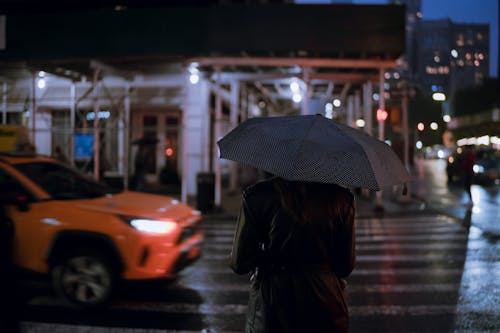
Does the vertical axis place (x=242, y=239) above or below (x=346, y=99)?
below

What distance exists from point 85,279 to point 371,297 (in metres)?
3.55

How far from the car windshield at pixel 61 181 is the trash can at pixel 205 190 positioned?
26.5 ft

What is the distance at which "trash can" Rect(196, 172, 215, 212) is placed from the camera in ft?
51.6

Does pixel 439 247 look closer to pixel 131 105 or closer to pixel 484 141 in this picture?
pixel 131 105

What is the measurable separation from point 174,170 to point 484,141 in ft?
171

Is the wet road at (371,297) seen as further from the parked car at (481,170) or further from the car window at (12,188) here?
the parked car at (481,170)

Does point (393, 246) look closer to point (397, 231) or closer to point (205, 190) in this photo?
point (397, 231)

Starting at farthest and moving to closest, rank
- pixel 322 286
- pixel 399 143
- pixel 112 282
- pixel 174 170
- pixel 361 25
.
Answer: pixel 174 170 → pixel 399 143 → pixel 361 25 → pixel 112 282 → pixel 322 286

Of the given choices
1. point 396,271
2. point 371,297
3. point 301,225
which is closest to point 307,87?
point 396,271

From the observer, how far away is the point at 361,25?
593 inches

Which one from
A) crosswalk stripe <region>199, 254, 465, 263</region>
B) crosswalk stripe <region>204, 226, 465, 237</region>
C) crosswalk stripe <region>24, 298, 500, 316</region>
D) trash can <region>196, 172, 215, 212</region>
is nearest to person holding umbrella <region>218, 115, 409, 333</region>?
crosswalk stripe <region>24, 298, 500, 316</region>

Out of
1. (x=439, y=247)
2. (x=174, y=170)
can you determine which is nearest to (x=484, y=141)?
(x=174, y=170)

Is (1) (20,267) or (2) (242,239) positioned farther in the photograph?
(1) (20,267)

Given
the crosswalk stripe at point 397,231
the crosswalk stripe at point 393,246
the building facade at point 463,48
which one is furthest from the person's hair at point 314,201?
A: the building facade at point 463,48
